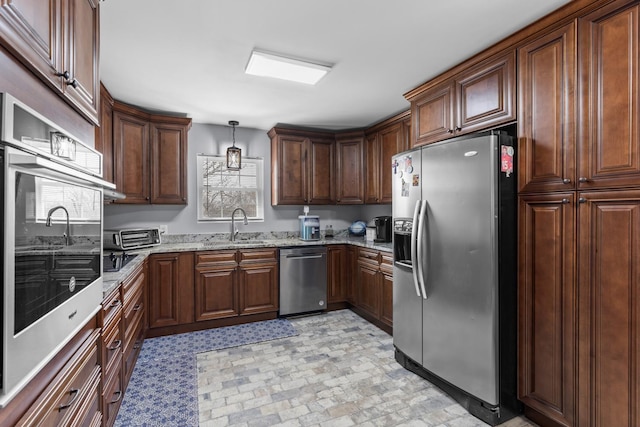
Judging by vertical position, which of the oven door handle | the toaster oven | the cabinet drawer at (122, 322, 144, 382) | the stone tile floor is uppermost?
the oven door handle

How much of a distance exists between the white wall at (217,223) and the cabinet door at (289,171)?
25 cm

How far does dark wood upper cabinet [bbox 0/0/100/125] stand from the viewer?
2.91ft

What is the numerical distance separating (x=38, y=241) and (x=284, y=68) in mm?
2028

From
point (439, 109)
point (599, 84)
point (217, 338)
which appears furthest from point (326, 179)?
point (599, 84)

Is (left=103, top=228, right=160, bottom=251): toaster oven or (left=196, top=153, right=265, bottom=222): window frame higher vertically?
(left=196, top=153, right=265, bottom=222): window frame

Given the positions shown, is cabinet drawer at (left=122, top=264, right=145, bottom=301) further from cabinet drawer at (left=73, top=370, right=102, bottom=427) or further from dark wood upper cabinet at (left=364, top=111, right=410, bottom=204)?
dark wood upper cabinet at (left=364, top=111, right=410, bottom=204)

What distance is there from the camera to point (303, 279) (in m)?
3.79

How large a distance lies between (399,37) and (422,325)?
79.5 inches

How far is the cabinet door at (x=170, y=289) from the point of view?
3184 mm

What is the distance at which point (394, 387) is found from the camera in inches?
90.3

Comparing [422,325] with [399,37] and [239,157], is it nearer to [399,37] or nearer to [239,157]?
[399,37]

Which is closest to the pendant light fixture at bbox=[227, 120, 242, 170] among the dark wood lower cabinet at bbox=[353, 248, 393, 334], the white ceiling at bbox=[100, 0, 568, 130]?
the white ceiling at bbox=[100, 0, 568, 130]

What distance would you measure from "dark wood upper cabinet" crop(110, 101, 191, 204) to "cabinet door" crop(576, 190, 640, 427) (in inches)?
143

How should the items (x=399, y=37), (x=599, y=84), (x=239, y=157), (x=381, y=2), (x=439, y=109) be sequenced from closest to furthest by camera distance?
(x=599, y=84) → (x=381, y=2) → (x=399, y=37) → (x=439, y=109) → (x=239, y=157)
